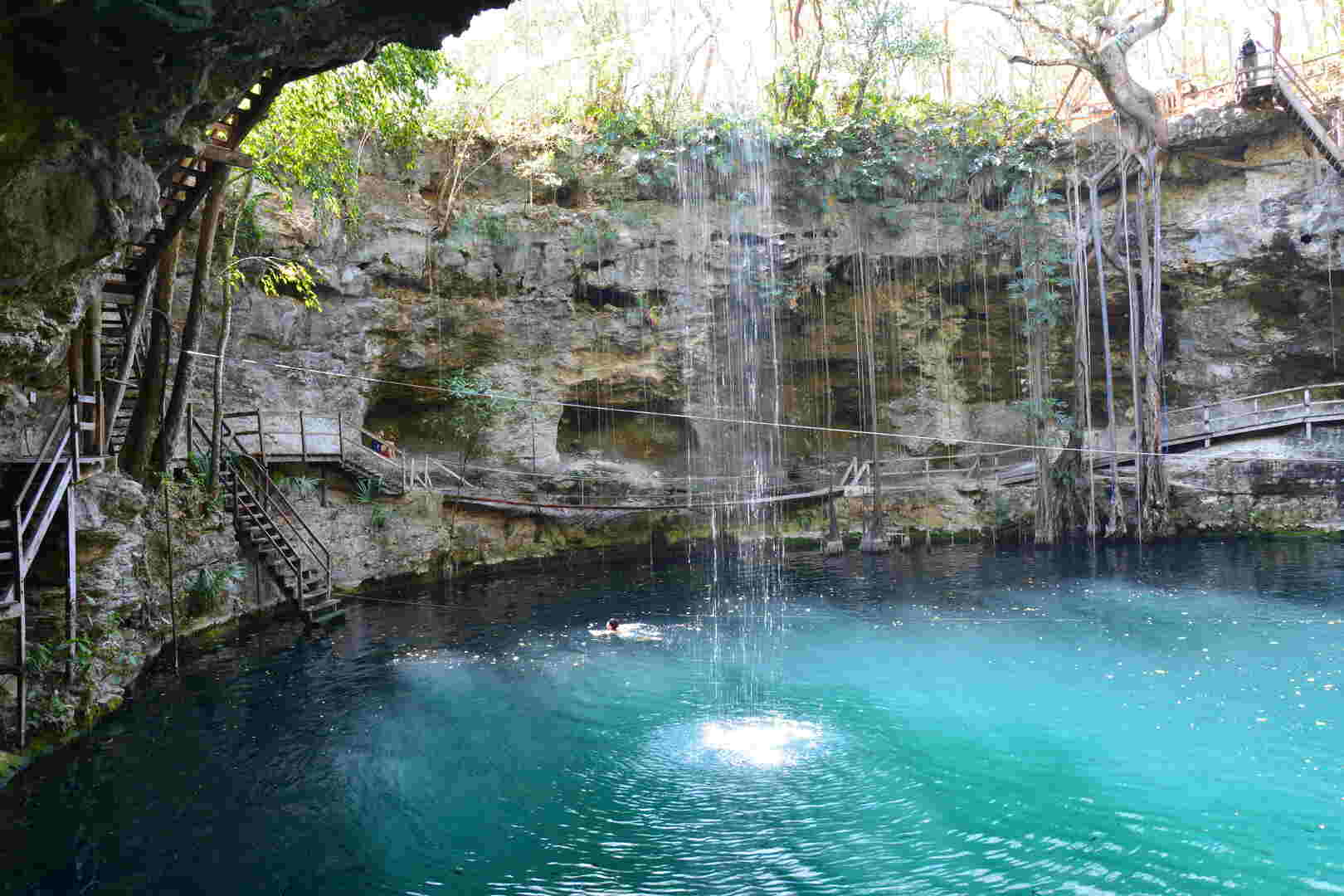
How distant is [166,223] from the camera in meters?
9.23

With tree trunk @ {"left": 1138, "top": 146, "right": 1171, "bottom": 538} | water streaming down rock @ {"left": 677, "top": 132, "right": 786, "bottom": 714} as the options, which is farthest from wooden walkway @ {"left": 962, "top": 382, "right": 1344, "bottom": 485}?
water streaming down rock @ {"left": 677, "top": 132, "right": 786, "bottom": 714}

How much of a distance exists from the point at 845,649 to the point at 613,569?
7.24 m

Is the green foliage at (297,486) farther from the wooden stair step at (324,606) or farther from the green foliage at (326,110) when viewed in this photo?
the green foliage at (326,110)

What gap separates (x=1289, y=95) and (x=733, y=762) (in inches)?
770

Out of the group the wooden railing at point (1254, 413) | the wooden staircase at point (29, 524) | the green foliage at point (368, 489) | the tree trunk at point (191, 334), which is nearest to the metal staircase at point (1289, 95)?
the wooden railing at point (1254, 413)

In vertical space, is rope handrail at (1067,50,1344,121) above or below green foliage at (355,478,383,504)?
above

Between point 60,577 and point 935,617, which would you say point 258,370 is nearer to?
point 60,577

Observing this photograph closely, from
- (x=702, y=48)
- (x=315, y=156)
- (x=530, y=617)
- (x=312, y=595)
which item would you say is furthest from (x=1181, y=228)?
(x=312, y=595)

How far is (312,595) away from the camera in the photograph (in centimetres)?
1223

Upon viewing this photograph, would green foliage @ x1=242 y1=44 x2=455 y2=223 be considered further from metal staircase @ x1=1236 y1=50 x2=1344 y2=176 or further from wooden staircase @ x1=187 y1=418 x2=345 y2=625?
metal staircase @ x1=1236 y1=50 x2=1344 y2=176

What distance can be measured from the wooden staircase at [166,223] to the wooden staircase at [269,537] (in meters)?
1.54

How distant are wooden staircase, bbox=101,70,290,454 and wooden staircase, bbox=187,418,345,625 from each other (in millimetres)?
1541

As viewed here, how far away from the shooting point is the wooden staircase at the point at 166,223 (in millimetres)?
7840

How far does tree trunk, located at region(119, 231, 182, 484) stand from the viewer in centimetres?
1078
